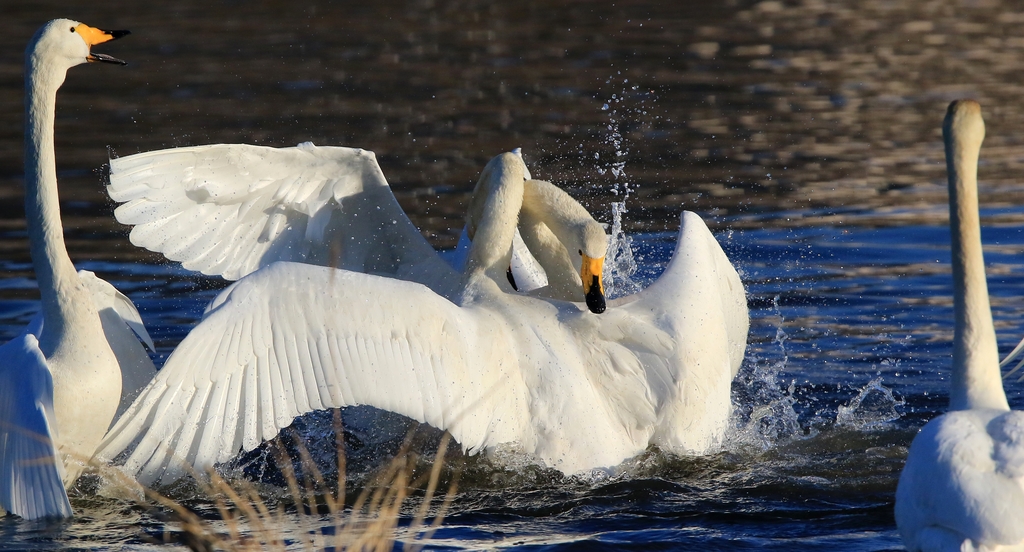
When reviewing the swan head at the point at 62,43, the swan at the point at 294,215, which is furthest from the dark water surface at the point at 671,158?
the swan head at the point at 62,43

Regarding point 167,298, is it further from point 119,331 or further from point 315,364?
point 315,364

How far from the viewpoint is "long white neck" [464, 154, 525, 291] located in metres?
6.91

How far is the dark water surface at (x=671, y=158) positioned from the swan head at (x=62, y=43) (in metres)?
2.15

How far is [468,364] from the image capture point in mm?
6078

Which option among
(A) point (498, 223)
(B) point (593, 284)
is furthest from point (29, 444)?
(B) point (593, 284)

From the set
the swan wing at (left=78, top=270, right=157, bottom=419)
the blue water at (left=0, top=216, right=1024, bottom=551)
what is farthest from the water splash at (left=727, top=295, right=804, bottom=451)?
the swan wing at (left=78, top=270, right=157, bottom=419)

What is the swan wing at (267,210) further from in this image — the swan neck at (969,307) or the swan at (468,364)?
the swan neck at (969,307)

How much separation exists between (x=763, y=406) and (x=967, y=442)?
121 inches

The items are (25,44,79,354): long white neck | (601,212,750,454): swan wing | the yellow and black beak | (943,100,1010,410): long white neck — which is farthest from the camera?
(601,212,750,454): swan wing

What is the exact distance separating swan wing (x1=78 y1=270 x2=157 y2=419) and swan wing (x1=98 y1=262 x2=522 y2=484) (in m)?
0.93

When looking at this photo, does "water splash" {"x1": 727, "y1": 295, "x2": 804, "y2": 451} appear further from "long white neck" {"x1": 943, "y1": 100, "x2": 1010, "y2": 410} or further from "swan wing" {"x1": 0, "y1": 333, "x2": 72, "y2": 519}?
"swan wing" {"x1": 0, "y1": 333, "x2": 72, "y2": 519}

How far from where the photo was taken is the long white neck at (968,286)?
190 inches

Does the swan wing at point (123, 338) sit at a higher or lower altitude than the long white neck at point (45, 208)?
lower

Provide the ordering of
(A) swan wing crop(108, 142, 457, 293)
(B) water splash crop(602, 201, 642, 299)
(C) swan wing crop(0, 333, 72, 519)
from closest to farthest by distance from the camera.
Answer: (C) swan wing crop(0, 333, 72, 519) → (A) swan wing crop(108, 142, 457, 293) → (B) water splash crop(602, 201, 642, 299)
